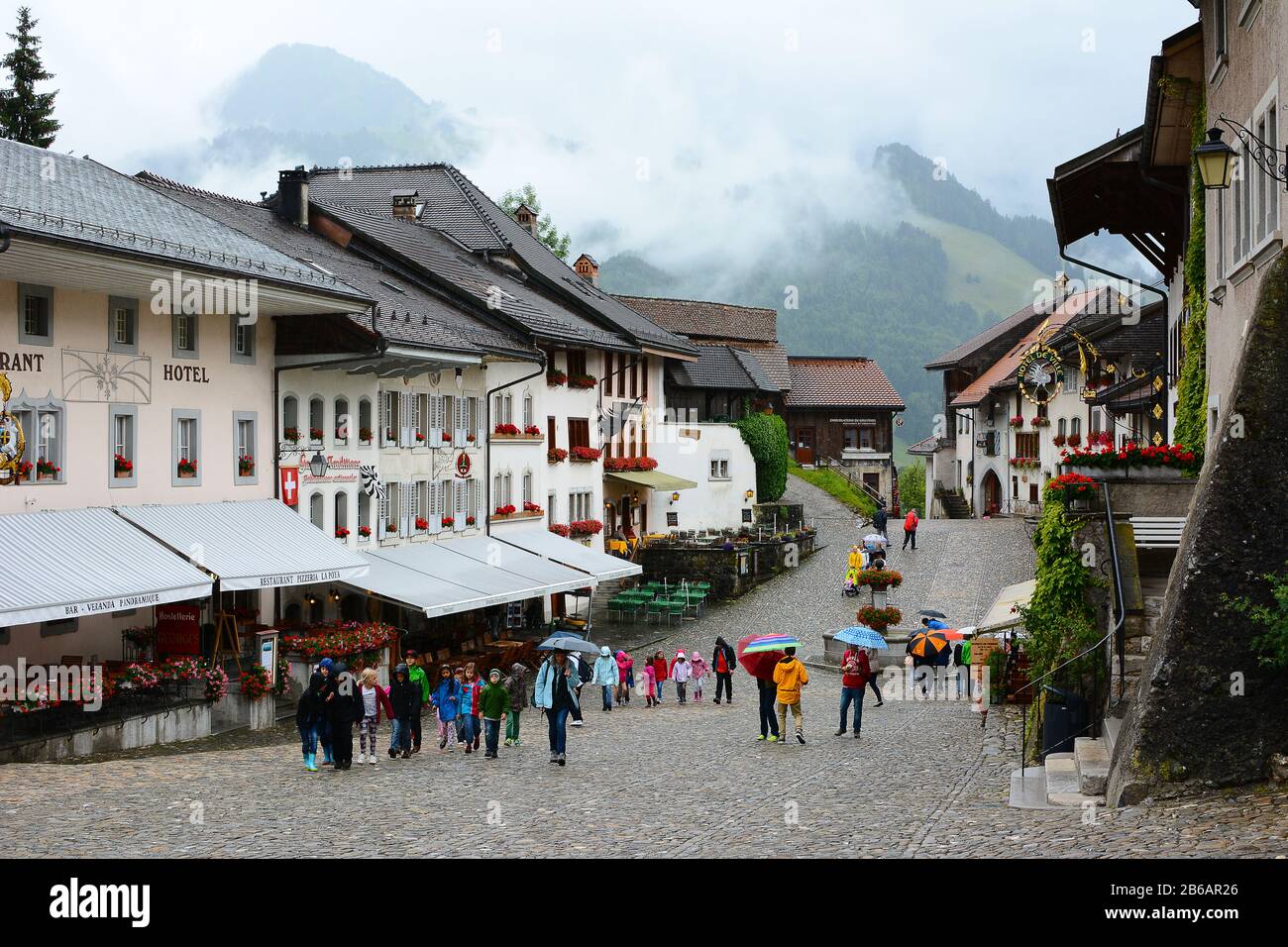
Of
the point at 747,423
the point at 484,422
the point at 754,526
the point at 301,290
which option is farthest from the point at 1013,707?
the point at 747,423

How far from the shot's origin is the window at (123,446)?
25.3 m

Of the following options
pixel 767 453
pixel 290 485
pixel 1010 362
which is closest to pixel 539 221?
pixel 767 453

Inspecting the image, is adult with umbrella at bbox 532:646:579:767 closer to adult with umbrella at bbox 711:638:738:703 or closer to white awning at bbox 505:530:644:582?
adult with umbrella at bbox 711:638:738:703

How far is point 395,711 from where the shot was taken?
20422 mm

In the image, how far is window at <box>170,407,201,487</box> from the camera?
88.1 feet

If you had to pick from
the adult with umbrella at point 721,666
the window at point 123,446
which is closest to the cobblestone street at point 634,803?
the adult with umbrella at point 721,666

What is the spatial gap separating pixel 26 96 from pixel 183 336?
27362 mm

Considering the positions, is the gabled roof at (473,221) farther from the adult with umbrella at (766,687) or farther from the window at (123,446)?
the adult with umbrella at (766,687)

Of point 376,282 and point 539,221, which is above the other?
point 539,221

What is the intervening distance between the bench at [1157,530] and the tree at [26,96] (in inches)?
1634

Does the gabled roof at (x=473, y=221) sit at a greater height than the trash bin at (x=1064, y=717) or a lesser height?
greater

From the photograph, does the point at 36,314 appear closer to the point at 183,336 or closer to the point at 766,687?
the point at 183,336

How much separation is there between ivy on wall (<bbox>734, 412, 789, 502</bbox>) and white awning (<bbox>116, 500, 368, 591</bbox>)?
3358cm

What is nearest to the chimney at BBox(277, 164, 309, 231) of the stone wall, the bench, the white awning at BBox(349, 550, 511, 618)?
the white awning at BBox(349, 550, 511, 618)
